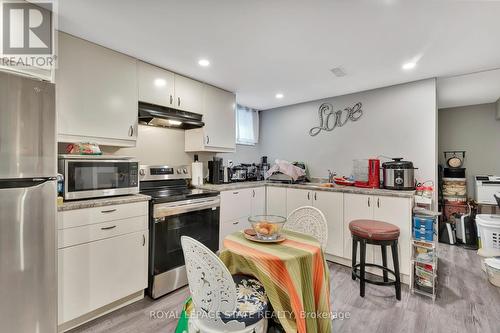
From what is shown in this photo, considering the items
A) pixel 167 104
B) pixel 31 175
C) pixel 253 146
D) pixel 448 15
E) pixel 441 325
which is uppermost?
pixel 448 15

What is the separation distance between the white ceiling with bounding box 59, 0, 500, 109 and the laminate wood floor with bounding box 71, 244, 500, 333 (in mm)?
2327

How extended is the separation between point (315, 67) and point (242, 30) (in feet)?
3.47

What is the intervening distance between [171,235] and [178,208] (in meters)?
0.28

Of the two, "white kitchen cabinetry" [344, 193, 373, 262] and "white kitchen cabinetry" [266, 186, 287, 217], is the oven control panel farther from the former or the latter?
"white kitchen cabinetry" [344, 193, 373, 262]

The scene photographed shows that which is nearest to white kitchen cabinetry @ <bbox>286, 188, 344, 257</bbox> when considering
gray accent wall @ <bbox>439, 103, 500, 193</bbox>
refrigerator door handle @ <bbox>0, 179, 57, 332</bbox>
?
refrigerator door handle @ <bbox>0, 179, 57, 332</bbox>

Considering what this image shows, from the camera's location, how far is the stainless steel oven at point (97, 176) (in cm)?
185

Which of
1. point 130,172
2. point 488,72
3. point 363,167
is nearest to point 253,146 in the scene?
point 363,167

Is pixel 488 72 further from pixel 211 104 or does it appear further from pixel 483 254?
pixel 211 104

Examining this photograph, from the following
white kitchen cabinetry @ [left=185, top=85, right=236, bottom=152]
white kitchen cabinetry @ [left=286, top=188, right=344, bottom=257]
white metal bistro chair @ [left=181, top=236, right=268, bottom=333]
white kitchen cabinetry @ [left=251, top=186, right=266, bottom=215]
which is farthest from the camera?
white kitchen cabinetry @ [left=251, top=186, right=266, bottom=215]

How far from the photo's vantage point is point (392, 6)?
159 cm

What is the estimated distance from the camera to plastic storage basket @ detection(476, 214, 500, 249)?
112 inches

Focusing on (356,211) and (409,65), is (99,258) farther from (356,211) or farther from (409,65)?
(409,65)

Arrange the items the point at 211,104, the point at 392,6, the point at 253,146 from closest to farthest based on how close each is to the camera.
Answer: the point at 392,6, the point at 211,104, the point at 253,146

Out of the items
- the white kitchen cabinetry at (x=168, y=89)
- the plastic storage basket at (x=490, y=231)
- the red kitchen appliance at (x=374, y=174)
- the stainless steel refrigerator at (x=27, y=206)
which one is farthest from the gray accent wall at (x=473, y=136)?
the stainless steel refrigerator at (x=27, y=206)
